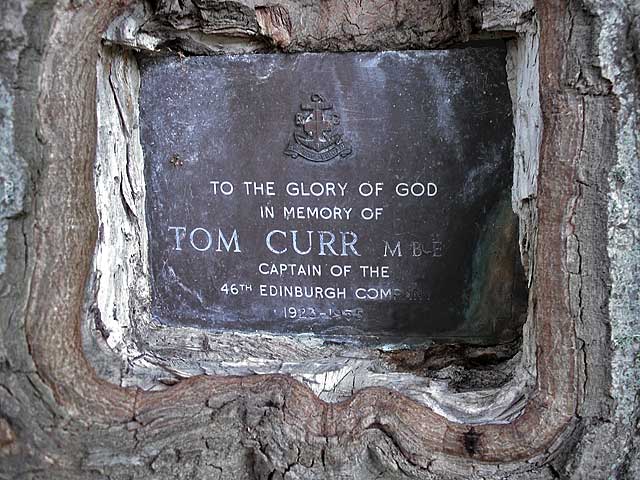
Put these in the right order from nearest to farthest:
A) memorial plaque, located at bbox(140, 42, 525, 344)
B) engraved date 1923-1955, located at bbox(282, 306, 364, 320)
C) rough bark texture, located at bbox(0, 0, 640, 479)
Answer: rough bark texture, located at bbox(0, 0, 640, 479)
memorial plaque, located at bbox(140, 42, 525, 344)
engraved date 1923-1955, located at bbox(282, 306, 364, 320)

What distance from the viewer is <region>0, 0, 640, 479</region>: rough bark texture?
144 centimetres

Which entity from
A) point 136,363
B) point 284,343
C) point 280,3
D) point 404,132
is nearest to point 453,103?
point 404,132

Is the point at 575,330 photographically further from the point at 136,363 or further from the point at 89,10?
the point at 89,10

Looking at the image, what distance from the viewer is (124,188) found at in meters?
1.89

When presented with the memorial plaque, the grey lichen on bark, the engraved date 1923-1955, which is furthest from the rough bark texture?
the engraved date 1923-1955

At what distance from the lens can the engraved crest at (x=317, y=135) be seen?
1.83 meters

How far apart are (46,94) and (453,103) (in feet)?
3.59

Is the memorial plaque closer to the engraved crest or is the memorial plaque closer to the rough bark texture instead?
the engraved crest

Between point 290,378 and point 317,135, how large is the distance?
716mm

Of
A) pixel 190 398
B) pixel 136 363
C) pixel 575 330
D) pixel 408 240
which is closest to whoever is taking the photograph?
pixel 575 330

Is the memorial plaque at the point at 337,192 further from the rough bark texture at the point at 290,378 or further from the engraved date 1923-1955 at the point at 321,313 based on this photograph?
the rough bark texture at the point at 290,378

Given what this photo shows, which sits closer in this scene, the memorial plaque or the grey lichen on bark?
the grey lichen on bark

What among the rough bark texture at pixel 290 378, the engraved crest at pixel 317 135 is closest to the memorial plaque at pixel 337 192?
the engraved crest at pixel 317 135

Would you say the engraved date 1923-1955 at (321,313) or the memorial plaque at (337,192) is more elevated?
the memorial plaque at (337,192)
